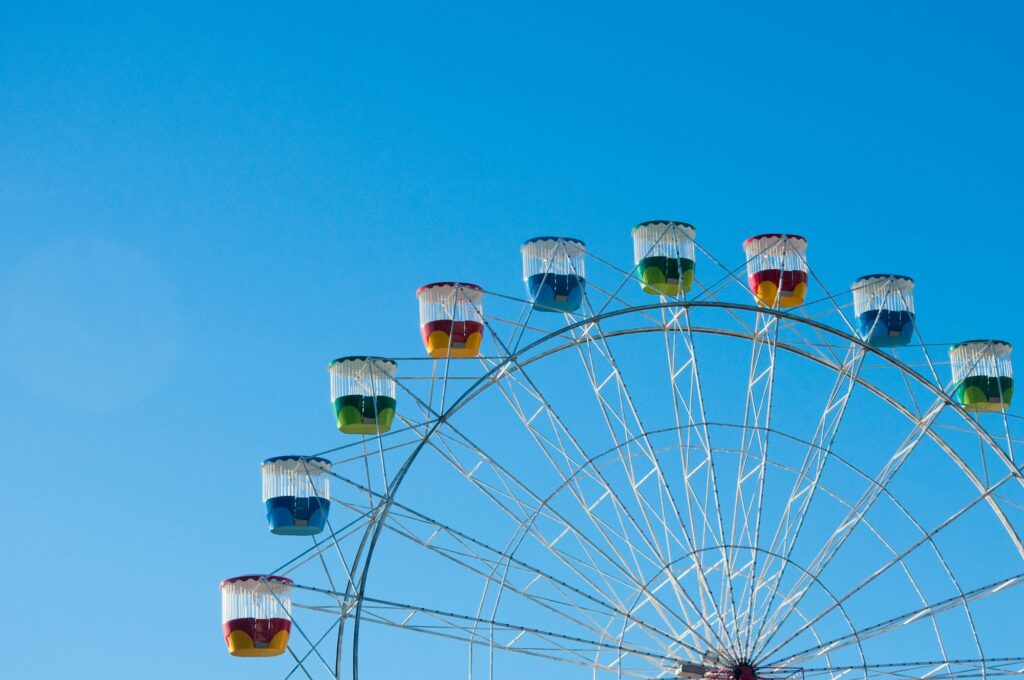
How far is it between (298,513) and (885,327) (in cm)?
831

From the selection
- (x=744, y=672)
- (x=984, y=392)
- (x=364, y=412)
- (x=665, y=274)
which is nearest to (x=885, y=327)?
(x=984, y=392)

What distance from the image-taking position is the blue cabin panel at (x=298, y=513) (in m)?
27.1

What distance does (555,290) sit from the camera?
27.3 metres

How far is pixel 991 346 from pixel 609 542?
6197mm

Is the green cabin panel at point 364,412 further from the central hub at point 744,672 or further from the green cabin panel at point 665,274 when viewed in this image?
the central hub at point 744,672

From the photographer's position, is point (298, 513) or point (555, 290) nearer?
point (298, 513)

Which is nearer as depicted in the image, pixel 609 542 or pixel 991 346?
pixel 609 542

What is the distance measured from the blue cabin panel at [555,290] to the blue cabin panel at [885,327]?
4046 millimetres

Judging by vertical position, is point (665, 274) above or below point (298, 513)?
above

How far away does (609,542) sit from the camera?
26.9 m

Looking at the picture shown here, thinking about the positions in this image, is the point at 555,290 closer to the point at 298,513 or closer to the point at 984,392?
the point at 298,513

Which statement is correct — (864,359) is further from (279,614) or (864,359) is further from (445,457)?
(279,614)

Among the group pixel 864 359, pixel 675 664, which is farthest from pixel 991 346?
pixel 675 664

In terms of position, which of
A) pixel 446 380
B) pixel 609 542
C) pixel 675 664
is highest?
pixel 446 380
